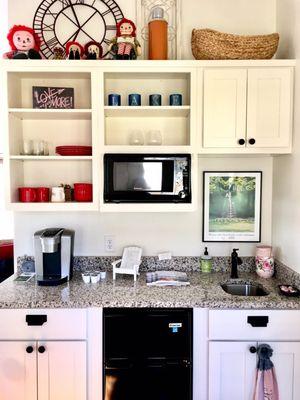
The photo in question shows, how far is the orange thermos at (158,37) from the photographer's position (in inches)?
85.0

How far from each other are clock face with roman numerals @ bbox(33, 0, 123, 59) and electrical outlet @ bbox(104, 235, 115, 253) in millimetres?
1366

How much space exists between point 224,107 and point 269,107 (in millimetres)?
284

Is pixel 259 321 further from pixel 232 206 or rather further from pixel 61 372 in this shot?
pixel 61 372

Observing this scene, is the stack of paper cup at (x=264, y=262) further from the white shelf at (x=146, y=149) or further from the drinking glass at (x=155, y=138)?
the drinking glass at (x=155, y=138)

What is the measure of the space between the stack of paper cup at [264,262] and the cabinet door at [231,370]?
22.6 inches

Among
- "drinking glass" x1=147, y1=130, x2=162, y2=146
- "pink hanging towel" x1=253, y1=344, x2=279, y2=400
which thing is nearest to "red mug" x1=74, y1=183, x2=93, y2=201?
"drinking glass" x1=147, y1=130, x2=162, y2=146

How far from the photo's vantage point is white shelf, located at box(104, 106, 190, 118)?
210 centimetres

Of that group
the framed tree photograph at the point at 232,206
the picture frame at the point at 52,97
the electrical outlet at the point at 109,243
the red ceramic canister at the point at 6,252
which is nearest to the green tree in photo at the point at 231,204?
the framed tree photograph at the point at 232,206

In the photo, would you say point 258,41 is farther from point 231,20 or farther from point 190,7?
point 190,7

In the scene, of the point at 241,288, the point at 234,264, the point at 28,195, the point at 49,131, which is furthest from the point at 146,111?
the point at 241,288

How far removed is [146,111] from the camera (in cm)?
219

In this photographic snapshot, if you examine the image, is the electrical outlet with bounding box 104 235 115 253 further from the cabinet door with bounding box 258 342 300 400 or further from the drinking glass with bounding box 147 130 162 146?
the cabinet door with bounding box 258 342 300 400

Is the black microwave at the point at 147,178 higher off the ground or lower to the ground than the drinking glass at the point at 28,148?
lower

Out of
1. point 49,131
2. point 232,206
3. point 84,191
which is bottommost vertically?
point 232,206
